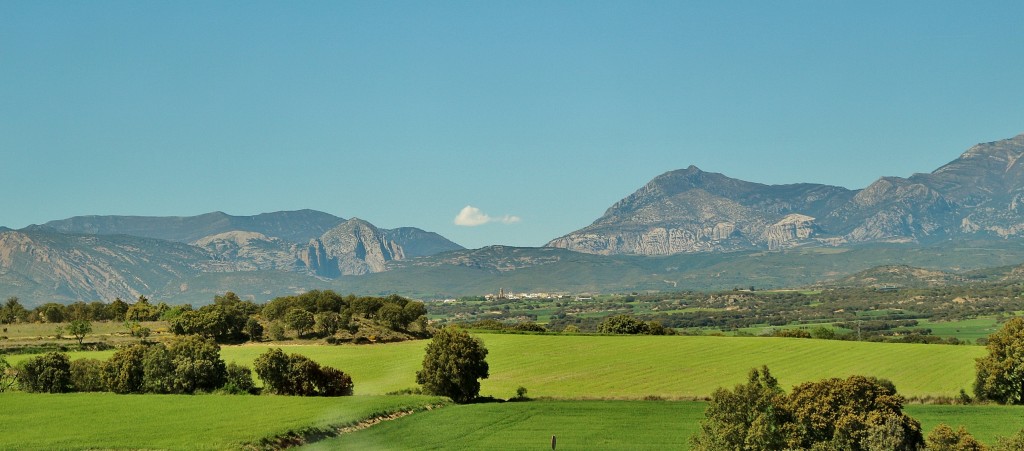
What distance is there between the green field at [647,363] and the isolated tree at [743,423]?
26.8 meters

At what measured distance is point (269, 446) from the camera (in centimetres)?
4981

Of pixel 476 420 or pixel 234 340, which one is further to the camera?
pixel 234 340

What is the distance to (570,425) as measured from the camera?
61.1 metres

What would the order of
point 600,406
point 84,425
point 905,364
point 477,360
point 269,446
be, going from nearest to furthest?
point 269,446
point 84,425
point 600,406
point 477,360
point 905,364

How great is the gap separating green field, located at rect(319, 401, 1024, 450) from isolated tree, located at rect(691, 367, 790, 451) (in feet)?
19.0

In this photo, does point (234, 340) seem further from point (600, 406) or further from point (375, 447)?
point (375, 447)

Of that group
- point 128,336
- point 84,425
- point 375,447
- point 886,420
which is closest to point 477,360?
point 375,447

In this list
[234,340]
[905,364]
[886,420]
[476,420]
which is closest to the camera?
[886,420]

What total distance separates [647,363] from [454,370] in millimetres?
30078

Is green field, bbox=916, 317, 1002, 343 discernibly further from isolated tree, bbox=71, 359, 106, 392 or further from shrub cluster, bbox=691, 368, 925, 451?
isolated tree, bbox=71, 359, 106, 392

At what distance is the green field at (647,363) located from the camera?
82.8m

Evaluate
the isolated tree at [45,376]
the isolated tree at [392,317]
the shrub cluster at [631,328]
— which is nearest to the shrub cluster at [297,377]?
the isolated tree at [45,376]

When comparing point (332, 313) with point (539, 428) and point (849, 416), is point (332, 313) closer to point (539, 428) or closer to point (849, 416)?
point (539, 428)

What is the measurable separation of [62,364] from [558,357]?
163 ft
